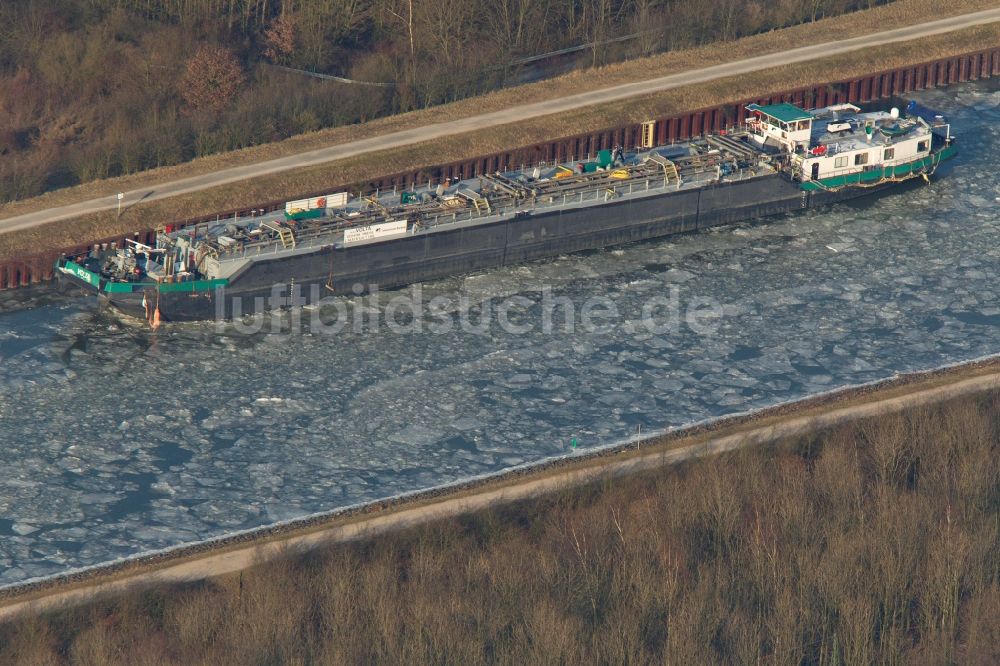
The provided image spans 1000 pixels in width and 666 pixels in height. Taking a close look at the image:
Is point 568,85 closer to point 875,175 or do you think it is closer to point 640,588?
point 875,175

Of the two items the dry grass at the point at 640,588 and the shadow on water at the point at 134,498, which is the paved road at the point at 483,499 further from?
the shadow on water at the point at 134,498

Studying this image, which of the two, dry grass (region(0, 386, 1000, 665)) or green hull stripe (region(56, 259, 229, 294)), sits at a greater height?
green hull stripe (region(56, 259, 229, 294))

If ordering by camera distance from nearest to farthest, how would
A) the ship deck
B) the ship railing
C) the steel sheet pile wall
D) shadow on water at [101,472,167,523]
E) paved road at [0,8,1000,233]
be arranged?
shadow on water at [101,472,167,523] < the ship deck < the steel sheet pile wall < paved road at [0,8,1000,233] < the ship railing

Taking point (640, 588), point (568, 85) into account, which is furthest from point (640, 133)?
point (640, 588)

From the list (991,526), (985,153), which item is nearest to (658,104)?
(985,153)

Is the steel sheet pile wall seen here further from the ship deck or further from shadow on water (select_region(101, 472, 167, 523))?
shadow on water (select_region(101, 472, 167, 523))

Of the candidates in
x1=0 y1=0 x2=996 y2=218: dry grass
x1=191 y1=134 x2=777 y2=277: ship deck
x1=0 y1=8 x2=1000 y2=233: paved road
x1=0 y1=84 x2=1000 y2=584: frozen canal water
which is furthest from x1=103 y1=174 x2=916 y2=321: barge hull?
x1=0 y1=0 x2=996 y2=218: dry grass

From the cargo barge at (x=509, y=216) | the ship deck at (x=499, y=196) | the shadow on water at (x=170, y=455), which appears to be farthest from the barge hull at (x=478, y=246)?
the shadow on water at (x=170, y=455)
